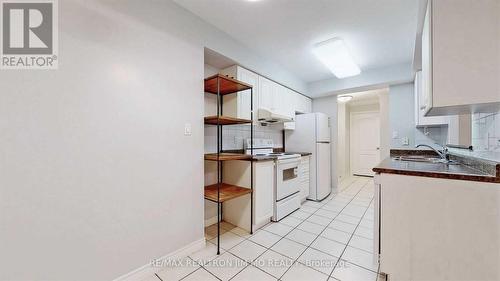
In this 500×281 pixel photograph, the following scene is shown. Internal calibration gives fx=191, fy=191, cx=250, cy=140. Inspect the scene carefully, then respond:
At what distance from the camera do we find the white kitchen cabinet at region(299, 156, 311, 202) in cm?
335

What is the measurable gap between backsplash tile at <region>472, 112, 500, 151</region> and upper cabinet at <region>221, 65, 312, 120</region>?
2212 mm

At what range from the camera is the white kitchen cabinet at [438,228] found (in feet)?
3.52

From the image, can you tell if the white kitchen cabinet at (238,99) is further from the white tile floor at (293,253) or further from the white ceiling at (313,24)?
the white tile floor at (293,253)

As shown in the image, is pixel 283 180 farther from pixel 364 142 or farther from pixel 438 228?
pixel 364 142

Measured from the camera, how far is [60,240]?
120 cm

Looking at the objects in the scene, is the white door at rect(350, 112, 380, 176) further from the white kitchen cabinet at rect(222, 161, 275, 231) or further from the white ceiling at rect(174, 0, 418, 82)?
the white kitchen cabinet at rect(222, 161, 275, 231)

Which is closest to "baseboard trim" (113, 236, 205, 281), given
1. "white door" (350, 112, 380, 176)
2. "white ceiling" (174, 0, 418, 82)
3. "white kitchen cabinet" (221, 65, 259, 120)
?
"white kitchen cabinet" (221, 65, 259, 120)

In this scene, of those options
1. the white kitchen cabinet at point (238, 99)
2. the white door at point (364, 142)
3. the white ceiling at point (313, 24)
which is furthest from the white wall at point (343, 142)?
the white kitchen cabinet at point (238, 99)

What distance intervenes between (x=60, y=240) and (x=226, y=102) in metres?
2.06

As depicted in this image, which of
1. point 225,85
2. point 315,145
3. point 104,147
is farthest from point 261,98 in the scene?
point 104,147

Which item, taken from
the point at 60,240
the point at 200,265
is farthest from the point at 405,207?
the point at 60,240

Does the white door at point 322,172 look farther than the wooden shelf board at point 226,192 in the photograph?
Yes

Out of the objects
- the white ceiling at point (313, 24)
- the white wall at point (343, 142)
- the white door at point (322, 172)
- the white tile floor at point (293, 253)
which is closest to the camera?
the white tile floor at point (293, 253)

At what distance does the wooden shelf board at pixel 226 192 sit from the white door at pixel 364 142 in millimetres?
5142
